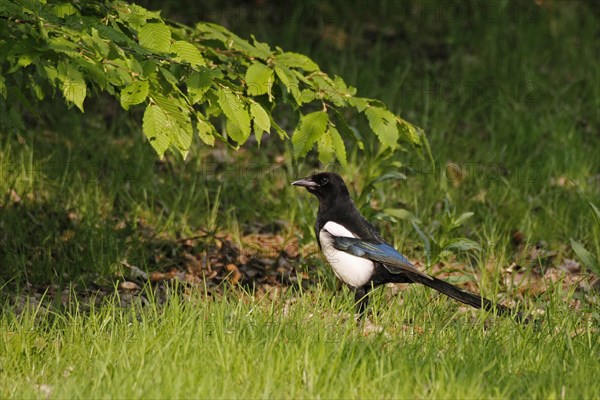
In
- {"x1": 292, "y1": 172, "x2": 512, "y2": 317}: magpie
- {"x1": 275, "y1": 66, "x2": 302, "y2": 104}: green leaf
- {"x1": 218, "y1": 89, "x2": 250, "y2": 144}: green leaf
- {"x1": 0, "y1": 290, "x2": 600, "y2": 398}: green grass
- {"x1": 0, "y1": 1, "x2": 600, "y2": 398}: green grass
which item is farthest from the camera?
{"x1": 292, "y1": 172, "x2": 512, "y2": 317}: magpie

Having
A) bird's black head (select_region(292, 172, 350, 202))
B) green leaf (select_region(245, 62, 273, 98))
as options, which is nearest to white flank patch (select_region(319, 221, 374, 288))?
bird's black head (select_region(292, 172, 350, 202))

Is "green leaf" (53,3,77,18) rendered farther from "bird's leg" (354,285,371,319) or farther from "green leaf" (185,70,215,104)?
"bird's leg" (354,285,371,319)

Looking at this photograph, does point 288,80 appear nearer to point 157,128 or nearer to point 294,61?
point 294,61

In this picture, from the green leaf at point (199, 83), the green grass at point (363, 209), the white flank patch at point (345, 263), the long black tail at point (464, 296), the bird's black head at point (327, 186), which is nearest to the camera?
the green grass at point (363, 209)

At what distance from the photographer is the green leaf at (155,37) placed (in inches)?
176

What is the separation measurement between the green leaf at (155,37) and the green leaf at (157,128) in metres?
0.30

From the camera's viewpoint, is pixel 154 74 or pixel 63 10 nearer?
pixel 154 74

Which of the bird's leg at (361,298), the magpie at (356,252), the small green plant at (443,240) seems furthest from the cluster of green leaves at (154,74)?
the small green plant at (443,240)

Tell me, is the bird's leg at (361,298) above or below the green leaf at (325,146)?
below

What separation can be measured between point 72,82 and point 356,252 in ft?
6.83

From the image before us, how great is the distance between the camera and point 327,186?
5992 millimetres

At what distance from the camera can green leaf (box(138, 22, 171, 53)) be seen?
14.7ft

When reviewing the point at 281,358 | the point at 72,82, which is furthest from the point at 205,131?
the point at 281,358

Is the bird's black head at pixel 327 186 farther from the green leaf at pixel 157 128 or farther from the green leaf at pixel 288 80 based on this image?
the green leaf at pixel 157 128
